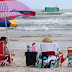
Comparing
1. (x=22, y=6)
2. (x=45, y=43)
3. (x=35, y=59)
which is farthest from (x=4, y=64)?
(x=22, y=6)

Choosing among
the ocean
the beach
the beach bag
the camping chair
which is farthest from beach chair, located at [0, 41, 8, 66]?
the ocean

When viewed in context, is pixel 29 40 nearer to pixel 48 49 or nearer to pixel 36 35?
pixel 36 35

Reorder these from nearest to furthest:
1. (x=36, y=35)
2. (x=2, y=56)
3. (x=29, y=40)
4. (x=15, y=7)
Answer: (x=15, y=7) < (x=2, y=56) < (x=29, y=40) < (x=36, y=35)

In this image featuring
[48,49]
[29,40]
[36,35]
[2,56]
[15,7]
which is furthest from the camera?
[36,35]

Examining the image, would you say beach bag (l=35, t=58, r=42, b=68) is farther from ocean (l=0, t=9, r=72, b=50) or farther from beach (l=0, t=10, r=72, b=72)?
ocean (l=0, t=9, r=72, b=50)

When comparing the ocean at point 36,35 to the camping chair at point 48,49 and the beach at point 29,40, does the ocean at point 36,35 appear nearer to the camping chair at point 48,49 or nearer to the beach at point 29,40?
the beach at point 29,40

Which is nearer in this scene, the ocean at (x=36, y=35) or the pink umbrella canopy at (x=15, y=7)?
the pink umbrella canopy at (x=15, y=7)

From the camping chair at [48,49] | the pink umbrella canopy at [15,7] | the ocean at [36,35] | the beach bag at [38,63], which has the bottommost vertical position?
the ocean at [36,35]

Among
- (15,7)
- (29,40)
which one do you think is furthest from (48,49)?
(29,40)

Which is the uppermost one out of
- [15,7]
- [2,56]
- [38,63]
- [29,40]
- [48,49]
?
[15,7]

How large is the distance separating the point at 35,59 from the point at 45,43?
0.63 metres

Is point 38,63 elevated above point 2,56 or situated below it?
below

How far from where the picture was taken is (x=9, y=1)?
591 centimetres

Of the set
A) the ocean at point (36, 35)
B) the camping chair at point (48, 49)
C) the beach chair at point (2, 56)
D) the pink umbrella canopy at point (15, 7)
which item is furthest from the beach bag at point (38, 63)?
the ocean at point (36, 35)
